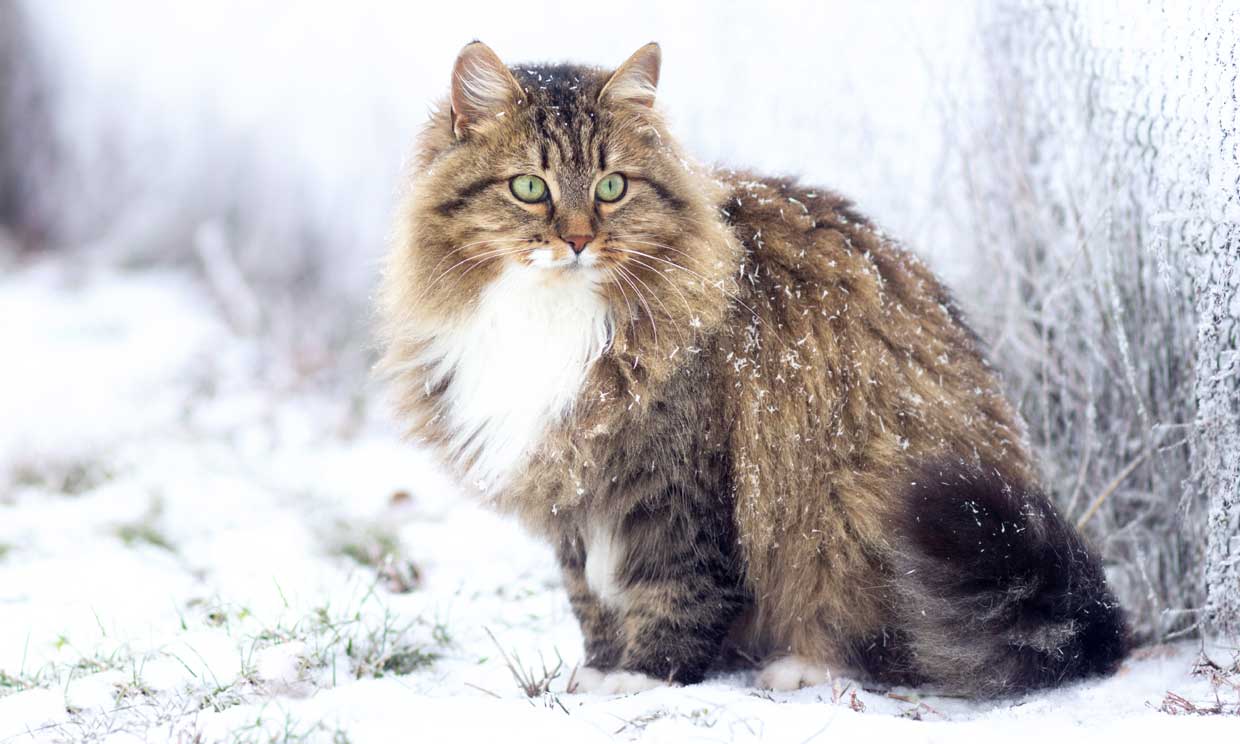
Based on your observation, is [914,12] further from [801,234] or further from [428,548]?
[428,548]

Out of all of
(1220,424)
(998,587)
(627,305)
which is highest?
(627,305)

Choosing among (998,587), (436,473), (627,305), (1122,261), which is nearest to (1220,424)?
(1122,261)

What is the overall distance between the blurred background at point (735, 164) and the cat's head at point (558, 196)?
0.94 feet

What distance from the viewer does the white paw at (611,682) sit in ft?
8.04

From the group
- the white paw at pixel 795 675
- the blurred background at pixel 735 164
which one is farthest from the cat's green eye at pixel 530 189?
the white paw at pixel 795 675

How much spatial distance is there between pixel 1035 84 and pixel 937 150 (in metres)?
0.41

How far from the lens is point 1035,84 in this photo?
11.1 ft

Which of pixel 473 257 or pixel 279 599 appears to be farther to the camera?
pixel 279 599

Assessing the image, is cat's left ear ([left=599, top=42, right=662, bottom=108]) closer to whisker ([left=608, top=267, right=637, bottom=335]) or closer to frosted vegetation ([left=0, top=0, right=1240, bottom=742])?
frosted vegetation ([left=0, top=0, right=1240, bottom=742])

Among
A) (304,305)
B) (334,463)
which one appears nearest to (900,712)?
(334,463)

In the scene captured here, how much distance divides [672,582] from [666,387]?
0.45 m

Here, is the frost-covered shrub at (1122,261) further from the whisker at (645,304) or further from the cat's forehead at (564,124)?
the cat's forehead at (564,124)

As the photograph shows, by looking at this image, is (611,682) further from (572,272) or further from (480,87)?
(480,87)

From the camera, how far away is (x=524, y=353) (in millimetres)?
2471
